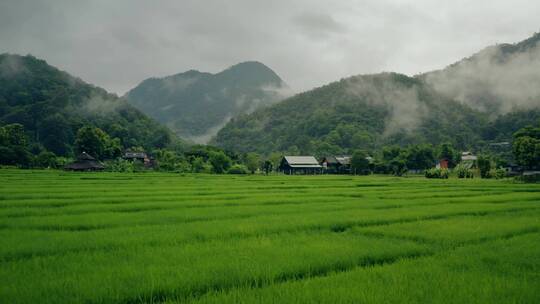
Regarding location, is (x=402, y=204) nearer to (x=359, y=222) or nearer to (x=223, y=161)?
(x=359, y=222)

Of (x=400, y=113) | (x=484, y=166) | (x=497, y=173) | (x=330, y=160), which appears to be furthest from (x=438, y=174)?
(x=400, y=113)

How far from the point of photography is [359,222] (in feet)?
38.3

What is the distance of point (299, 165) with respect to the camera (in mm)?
81688

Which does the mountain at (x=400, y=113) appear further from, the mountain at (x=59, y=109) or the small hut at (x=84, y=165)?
the small hut at (x=84, y=165)

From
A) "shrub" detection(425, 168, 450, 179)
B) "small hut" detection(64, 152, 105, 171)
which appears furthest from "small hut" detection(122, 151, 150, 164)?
"shrub" detection(425, 168, 450, 179)

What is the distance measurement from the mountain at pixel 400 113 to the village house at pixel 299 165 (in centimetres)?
2240

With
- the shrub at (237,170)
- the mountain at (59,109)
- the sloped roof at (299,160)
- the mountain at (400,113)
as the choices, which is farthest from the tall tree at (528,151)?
the mountain at (59,109)

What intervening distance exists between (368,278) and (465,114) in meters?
132

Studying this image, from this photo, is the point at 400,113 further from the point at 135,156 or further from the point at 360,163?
the point at 135,156

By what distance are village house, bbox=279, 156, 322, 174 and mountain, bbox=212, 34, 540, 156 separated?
22398 mm

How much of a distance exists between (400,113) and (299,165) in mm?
58081

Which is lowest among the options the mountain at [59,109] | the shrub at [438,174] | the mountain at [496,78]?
the shrub at [438,174]

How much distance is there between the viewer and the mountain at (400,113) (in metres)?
Answer: 113

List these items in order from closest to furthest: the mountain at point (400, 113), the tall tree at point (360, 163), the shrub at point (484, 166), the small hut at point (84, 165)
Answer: the shrub at point (484, 166), the small hut at point (84, 165), the tall tree at point (360, 163), the mountain at point (400, 113)
